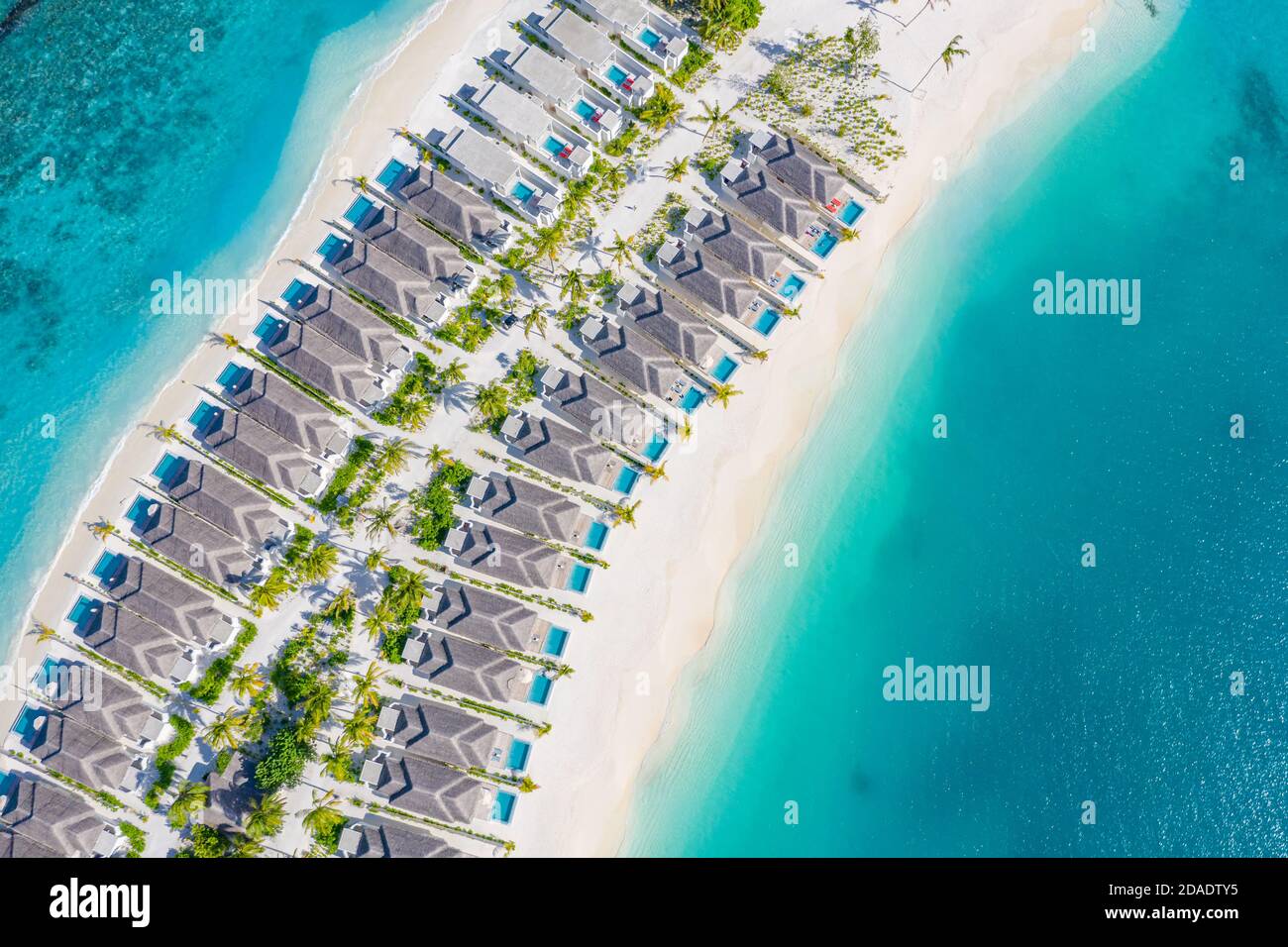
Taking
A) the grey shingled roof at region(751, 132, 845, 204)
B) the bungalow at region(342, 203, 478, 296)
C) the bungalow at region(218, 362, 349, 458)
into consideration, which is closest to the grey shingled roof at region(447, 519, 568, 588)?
the bungalow at region(218, 362, 349, 458)

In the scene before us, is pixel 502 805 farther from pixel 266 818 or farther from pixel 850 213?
pixel 850 213

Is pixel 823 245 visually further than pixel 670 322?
Yes

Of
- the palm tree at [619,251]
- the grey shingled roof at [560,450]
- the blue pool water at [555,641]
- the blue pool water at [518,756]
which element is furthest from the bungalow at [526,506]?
the palm tree at [619,251]

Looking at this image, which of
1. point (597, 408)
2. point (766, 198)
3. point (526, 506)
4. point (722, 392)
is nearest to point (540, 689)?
point (526, 506)

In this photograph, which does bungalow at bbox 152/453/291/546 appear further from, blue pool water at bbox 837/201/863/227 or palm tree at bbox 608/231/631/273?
blue pool water at bbox 837/201/863/227

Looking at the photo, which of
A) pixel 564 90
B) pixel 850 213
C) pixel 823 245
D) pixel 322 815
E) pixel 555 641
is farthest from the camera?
pixel 850 213

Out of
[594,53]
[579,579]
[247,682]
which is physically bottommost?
[247,682]
